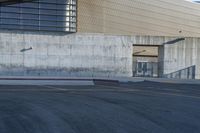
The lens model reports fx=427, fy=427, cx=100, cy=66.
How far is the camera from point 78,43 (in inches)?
1703

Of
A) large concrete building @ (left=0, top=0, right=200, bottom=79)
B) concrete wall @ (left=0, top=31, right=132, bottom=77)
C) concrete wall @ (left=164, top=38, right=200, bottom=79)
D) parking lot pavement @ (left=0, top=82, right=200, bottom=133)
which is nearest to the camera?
parking lot pavement @ (left=0, top=82, right=200, bottom=133)

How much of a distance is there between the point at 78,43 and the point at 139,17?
16.7 m

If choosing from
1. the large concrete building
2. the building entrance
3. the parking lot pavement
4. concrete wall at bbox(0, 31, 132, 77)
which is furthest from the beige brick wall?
the parking lot pavement

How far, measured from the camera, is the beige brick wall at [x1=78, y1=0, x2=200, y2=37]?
51.8 metres

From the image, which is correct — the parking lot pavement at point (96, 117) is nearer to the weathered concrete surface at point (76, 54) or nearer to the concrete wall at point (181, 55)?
the weathered concrete surface at point (76, 54)

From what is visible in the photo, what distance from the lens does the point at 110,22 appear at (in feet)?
176

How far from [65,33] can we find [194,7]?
2845 centimetres

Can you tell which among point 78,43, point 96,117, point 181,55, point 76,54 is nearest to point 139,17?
point 181,55

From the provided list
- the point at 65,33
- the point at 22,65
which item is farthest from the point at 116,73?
the point at 22,65

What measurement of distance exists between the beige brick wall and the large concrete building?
0.42 feet

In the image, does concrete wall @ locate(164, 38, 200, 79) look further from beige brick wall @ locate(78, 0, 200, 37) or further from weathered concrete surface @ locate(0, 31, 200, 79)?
beige brick wall @ locate(78, 0, 200, 37)

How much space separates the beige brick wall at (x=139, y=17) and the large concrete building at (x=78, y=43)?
0.13m

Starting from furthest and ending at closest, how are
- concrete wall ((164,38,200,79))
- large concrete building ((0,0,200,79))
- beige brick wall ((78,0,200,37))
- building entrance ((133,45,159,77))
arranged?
1. building entrance ((133,45,159,77))
2. beige brick wall ((78,0,200,37))
3. concrete wall ((164,38,200,79))
4. large concrete building ((0,0,200,79))

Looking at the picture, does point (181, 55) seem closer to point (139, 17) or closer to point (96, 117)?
point (139, 17)
